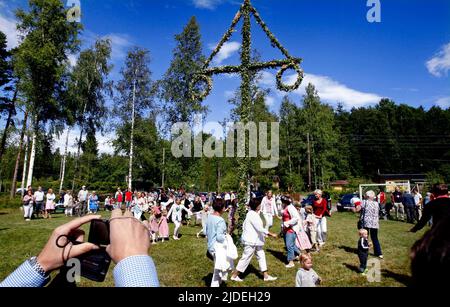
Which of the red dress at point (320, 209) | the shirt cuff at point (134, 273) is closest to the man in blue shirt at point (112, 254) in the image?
the shirt cuff at point (134, 273)

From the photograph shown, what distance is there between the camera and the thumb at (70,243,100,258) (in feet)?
4.60

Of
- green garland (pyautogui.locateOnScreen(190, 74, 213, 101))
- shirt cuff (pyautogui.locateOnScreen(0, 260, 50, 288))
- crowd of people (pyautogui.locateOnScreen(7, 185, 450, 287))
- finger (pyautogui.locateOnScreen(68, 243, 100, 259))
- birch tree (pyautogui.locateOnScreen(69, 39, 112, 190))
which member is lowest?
crowd of people (pyautogui.locateOnScreen(7, 185, 450, 287))

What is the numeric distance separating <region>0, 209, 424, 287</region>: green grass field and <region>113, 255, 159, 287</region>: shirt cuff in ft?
Answer: 22.6

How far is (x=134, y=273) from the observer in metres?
1.25

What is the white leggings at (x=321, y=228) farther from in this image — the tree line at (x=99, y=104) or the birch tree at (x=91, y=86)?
the birch tree at (x=91, y=86)

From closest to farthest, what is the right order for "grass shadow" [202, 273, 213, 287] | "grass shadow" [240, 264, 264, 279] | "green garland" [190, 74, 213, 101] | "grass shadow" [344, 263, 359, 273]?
"grass shadow" [202, 273, 213, 287]
"grass shadow" [240, 264, 264, 279]
"grass shadow" [344, 263, 359, 273]
"green garland" [190, 74, 213, 101]

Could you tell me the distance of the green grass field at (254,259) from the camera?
784 centimetres

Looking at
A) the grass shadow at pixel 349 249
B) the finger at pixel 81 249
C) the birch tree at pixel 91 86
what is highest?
the birch tree at pixel 91 86

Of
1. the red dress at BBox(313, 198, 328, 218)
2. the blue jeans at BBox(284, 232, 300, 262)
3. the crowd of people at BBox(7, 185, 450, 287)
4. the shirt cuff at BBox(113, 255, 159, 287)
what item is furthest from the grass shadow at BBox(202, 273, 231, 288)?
the shirt cuff at BBox(113, 255, 159, 287)

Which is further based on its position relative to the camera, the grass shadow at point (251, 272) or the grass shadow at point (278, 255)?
the grass shadow at point (278, 255)

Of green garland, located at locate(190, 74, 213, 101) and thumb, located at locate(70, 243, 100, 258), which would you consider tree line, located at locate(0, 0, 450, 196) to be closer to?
green garland, located at locate(190, 74, 213, 101)

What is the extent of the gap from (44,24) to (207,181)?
31.8m

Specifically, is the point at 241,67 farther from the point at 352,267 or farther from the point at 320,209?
the point at 352,267

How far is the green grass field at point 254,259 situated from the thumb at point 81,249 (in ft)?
21.9
